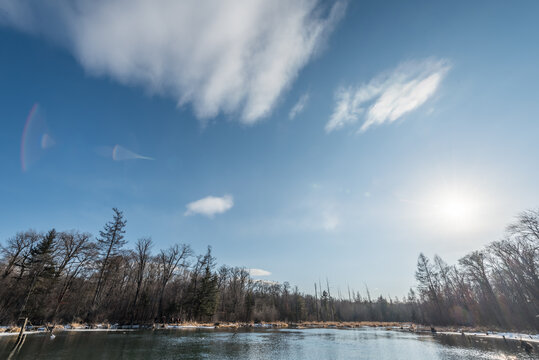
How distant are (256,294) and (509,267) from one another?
195ft

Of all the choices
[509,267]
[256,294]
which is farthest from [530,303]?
[256,294]

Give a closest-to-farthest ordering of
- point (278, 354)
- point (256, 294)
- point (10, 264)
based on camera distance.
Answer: point (278, 354), point (10, 264), point (256, 294)

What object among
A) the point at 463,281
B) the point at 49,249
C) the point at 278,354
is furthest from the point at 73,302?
the point at 463,281

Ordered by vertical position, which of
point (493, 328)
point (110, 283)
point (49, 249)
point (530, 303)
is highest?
point (49, 249)

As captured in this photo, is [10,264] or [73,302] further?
[73,302]

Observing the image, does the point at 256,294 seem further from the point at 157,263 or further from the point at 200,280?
the point at 157,263

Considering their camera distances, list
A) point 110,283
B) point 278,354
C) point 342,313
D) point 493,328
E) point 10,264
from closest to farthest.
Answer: point 278,354
point 10,264
point 493,328
point 110,283
point 342,313

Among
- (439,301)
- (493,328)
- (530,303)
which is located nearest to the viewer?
(530,303)

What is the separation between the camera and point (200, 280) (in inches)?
1925

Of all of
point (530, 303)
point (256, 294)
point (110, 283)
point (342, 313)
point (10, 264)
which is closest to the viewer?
point (10, 264)

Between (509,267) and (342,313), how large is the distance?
231 feet

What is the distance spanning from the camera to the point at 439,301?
48.8 m

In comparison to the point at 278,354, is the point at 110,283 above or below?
above

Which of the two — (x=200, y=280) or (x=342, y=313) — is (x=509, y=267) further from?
(x=342, y=313)
